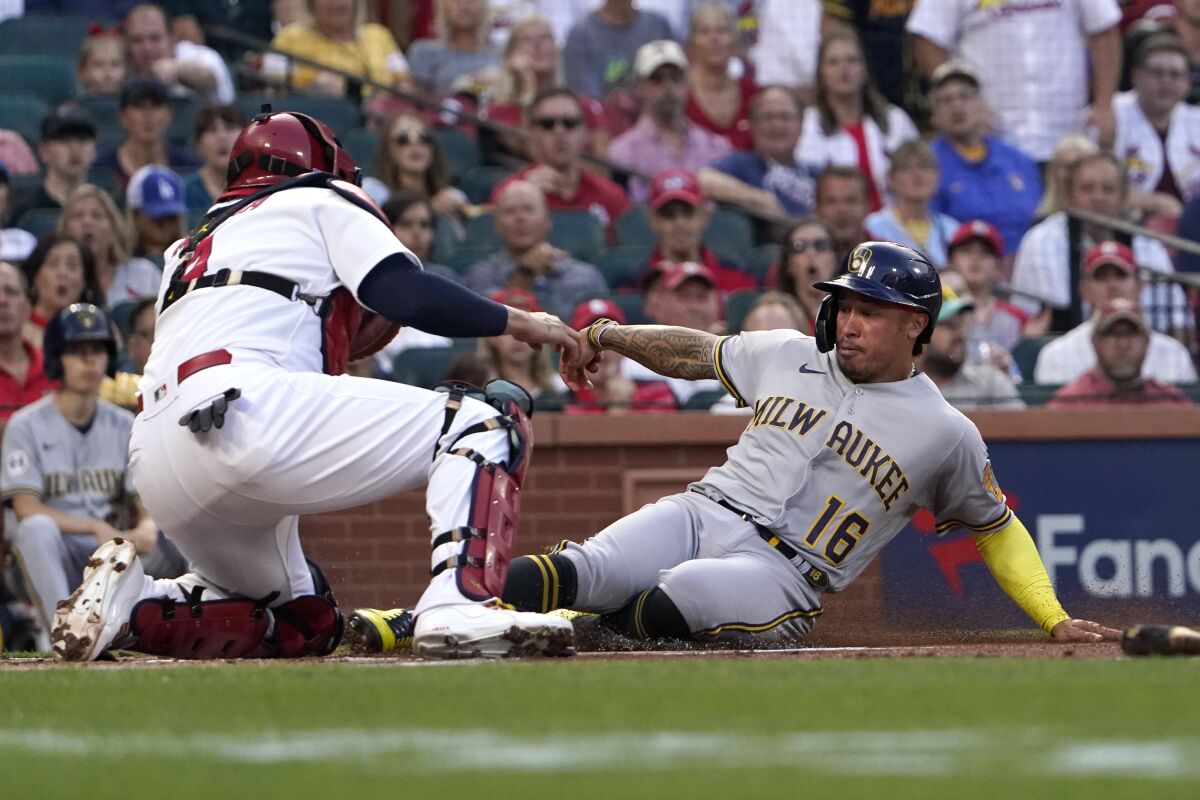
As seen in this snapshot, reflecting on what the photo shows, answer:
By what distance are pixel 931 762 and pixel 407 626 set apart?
115 inches

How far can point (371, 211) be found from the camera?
554 centimetres

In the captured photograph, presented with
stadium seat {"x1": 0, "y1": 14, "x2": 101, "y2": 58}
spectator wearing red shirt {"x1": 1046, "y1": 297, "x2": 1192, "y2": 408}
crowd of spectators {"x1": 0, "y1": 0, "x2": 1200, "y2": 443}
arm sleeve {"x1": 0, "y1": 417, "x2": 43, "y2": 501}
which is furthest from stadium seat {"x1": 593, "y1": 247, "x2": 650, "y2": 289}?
stadium seat {"x1": 0, "y1": 14, "x2": 101, "y2": 58}

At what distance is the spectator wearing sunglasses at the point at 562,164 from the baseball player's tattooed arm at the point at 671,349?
14.9 ft

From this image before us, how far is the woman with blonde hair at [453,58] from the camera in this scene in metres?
12.3

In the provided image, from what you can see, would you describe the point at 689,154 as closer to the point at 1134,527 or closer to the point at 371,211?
the point at 1134,527

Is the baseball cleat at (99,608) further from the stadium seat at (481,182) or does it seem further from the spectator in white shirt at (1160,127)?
the spectator in white shirt at (1160,127)

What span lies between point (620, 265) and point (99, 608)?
535cm

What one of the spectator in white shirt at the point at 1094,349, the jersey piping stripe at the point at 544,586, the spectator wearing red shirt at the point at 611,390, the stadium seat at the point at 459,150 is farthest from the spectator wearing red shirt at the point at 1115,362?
the stadium seat at the point at 459,150

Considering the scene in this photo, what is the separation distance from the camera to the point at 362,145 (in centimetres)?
1123

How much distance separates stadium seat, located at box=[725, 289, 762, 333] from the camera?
970 cm

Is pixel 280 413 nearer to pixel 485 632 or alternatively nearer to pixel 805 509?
pixel 485 632

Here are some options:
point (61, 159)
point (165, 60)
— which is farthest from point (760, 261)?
point (61, 159)

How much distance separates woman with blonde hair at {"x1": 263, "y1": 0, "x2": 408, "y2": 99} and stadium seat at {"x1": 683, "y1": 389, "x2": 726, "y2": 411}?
3.86 metres

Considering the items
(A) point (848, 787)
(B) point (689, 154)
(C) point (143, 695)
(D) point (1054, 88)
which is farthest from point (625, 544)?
(D) point (1054, 88)
